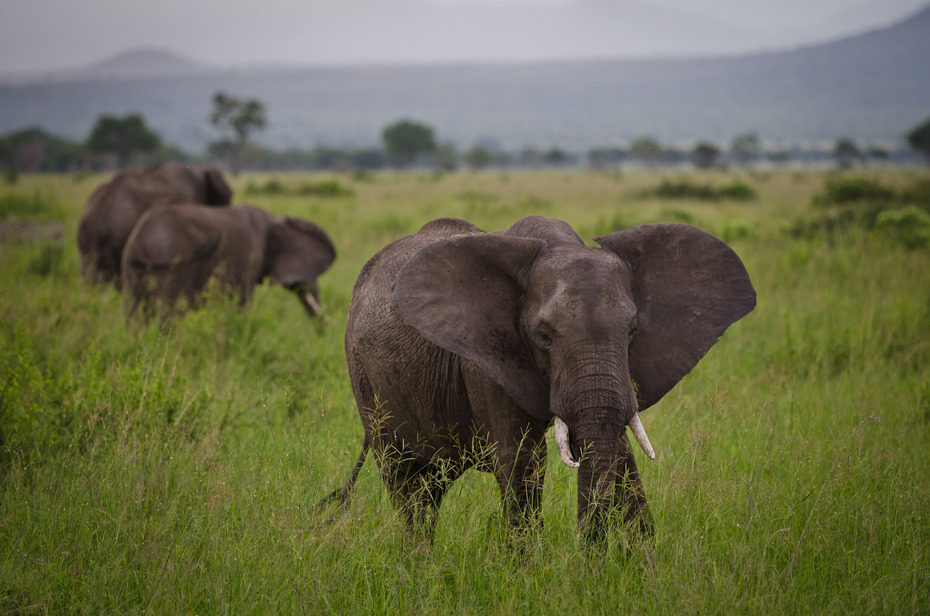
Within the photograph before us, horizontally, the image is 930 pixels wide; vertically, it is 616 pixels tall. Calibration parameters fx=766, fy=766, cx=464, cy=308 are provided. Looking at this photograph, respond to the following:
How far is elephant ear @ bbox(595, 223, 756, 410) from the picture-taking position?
10.1ft

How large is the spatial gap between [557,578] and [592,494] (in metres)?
0.45

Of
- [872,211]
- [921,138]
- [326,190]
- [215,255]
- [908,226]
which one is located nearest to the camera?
[215,255]

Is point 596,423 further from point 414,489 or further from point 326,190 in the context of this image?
point 326,190

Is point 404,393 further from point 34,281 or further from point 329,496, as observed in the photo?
point 34,281

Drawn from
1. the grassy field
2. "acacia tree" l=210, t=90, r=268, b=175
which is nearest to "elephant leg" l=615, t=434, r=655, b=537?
the grassy field

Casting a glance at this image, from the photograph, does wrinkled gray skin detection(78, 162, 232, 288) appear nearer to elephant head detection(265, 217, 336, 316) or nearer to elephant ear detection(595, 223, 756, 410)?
elephant head detection(265, 217, 336, 316)

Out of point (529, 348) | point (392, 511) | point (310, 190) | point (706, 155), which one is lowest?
point (706, 155)

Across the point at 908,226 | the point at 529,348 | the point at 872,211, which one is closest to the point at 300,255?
the point at 529,348

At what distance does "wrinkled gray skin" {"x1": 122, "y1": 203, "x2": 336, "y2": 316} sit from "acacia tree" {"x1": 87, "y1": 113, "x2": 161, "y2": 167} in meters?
65.8

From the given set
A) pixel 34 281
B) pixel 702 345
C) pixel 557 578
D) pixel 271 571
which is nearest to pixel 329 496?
pixel 271 571

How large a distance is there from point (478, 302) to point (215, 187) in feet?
25.9

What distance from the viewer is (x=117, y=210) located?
936 centimetres

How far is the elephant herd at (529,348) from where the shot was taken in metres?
2.79

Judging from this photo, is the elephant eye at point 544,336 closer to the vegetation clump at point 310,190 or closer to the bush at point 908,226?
the bush at point 908,226
